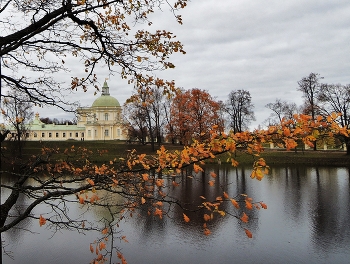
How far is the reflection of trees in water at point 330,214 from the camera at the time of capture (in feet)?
30.3

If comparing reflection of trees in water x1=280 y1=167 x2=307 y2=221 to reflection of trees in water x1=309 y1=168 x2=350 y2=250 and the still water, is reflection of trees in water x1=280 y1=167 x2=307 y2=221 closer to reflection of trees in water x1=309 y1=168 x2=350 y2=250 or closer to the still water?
the still water

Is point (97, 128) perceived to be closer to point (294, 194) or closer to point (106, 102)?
point (106, 102)

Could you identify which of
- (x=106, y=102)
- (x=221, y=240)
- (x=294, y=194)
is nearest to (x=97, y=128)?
(x=106, y=102)

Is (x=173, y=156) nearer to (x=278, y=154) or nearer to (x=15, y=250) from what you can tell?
(x=15, y=250)

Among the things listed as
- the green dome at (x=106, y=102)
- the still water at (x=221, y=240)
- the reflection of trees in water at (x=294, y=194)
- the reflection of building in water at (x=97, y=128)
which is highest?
the green dome at (x=106, y=102)

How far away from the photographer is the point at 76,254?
8.67 meters

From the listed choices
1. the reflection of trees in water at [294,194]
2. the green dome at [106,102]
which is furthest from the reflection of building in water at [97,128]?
the reflection of trees in water at [294,194]

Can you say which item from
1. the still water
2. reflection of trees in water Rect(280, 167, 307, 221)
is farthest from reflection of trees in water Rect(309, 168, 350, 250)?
reflection of trees in water Rect(280, 167, 307, 221)

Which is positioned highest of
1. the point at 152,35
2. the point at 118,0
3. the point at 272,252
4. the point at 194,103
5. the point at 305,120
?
the point at 194,103

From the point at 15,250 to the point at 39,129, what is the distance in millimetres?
64616

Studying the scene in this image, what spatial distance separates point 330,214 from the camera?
11.9 meters

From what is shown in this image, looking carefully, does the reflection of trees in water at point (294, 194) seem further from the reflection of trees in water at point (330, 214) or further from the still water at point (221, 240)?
the reflection of trees in water at point (330, 214)

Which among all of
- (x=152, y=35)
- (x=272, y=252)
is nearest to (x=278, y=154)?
(x=272, y=252)

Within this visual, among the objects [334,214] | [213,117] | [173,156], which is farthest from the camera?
[213,117]
